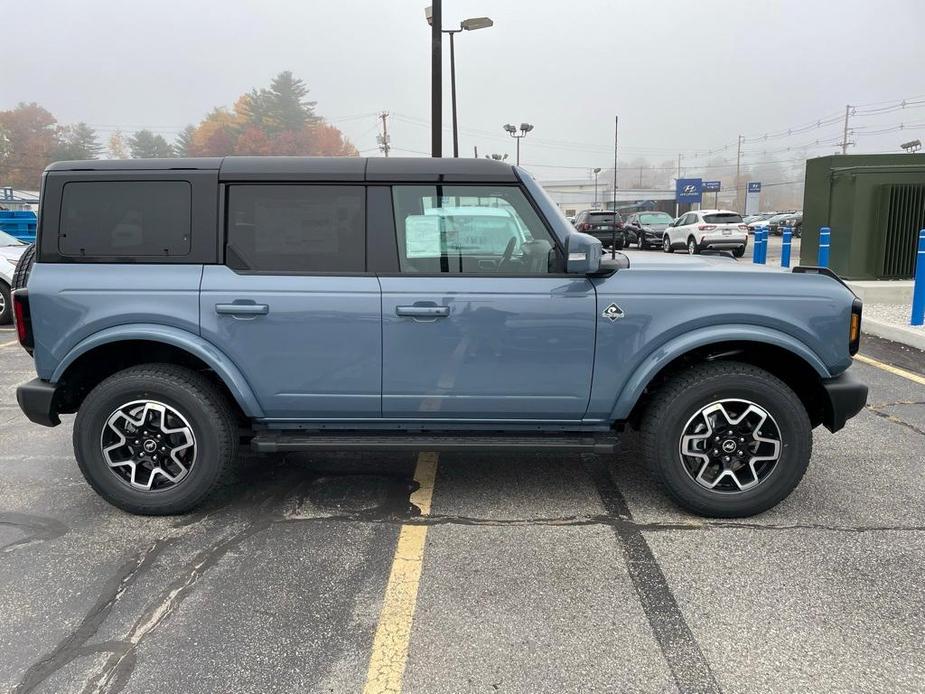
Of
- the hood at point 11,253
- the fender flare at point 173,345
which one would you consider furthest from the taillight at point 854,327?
the hood at point 11,253

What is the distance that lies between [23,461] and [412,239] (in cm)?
320

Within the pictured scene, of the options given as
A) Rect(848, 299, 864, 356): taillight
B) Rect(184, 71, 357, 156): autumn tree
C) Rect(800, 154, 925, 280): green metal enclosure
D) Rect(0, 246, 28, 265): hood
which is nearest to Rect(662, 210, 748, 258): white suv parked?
Rect(800, 154, 925, 280): green metal enclosure

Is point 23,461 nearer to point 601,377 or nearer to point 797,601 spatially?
point 601,377

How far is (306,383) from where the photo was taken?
11.5 feet

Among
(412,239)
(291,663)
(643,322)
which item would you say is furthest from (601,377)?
(291,663)

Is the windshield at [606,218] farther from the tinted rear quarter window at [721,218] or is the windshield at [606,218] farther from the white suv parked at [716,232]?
the tinted rear quarter window at [721,218]

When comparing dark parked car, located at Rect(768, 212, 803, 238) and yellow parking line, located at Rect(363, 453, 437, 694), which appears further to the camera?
dark parked car, located at Rect(768, 212, 803, 238)

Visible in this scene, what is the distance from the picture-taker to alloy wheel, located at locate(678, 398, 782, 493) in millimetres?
3504

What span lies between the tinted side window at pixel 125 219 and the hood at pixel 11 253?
7.65m

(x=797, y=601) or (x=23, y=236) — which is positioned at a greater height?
(x=23, y=236)

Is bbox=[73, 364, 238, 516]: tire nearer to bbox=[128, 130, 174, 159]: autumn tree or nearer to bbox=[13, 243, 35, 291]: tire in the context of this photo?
bbox=[13, 243, 35, 291]: tire

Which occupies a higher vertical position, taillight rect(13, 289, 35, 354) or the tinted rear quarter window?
the tinted rear quarter window

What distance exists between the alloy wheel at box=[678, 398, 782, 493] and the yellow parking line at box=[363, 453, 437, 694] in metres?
1.45

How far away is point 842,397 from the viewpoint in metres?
3.46
